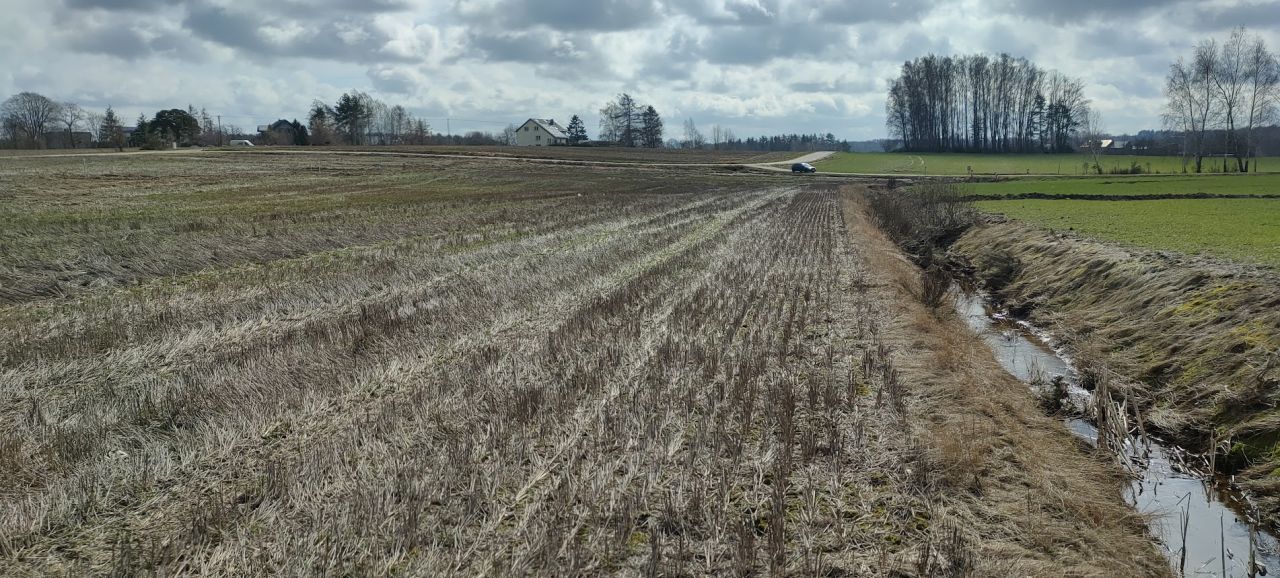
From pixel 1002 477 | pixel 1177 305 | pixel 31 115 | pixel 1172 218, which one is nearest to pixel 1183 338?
pixel 1177 305

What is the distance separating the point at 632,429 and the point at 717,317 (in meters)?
5.32

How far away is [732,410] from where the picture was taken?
749 cm

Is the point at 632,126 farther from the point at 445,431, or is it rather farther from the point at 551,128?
the point at 445,431

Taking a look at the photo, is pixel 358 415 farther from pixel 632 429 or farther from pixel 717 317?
pixel 717 317

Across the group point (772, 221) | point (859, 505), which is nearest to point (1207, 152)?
point (772, 221)

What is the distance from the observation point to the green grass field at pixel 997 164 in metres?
84.6

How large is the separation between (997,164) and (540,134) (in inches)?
3757

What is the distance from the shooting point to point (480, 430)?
669 centimetres

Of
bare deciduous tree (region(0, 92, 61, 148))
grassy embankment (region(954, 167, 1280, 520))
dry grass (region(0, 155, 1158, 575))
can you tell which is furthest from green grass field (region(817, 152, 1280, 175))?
bare deciduous tree (region(0, 92, 61, 148))

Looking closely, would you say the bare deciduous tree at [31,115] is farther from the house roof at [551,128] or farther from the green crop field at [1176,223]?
the green crop field at [1176,223]

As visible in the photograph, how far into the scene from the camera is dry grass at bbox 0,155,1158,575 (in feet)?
15.9

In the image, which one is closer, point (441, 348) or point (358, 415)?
point (358, 415)

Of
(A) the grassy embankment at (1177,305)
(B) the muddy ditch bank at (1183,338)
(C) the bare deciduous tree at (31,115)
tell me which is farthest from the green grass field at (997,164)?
(C) the bare deciduous tree at (31,115)

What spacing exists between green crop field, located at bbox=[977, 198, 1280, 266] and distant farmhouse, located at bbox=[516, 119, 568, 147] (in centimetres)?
13354
